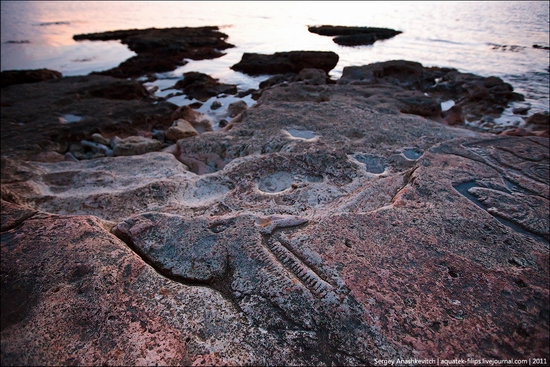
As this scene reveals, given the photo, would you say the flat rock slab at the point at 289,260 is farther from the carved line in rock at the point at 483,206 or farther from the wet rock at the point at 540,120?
the wet rock at the point at 540,120

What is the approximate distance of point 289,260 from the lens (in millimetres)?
2023

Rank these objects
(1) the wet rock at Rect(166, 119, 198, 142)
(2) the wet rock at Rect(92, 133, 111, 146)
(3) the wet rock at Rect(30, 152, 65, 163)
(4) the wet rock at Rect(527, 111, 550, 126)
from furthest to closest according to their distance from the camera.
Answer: (4) the wet rock at Rect(527, 111, 550, 126) → (1) the wet rock at Rect(166, 119, 198, 142) → (2) the wet rock at Rect(92, 133, 111, 146) → (3) the wet rock at Rect(30, 152, 65, 163)

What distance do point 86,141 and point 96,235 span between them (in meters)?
3.43

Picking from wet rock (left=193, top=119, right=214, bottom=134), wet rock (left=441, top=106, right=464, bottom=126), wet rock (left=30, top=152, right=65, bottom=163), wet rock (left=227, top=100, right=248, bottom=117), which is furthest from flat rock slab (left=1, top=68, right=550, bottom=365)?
wet rock (left=227, top=100, right=248, bottom=117)

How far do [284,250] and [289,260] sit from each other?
94 mm

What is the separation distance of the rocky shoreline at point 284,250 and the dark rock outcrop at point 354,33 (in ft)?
48.3

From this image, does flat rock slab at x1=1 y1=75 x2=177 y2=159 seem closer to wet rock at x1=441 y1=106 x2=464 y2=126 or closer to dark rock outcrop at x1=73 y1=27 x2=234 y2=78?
dark rock outcrop at x1=73 y1=27 x2=234 y2=78

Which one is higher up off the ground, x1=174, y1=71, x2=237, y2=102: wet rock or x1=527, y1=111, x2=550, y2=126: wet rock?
x1=174, y1=71, x2=237, y2=102: wet rock

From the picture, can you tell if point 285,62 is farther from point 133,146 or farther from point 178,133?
point 133,146

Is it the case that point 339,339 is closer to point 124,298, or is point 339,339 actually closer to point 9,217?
point 124,298

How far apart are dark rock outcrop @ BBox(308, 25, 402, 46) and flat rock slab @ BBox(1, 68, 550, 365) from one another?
50.6 feet

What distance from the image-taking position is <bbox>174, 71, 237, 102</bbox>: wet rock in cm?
808

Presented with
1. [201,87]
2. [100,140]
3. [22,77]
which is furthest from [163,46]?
[100,140]

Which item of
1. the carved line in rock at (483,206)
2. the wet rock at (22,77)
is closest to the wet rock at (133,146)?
the carved line in rock at (483,206)
